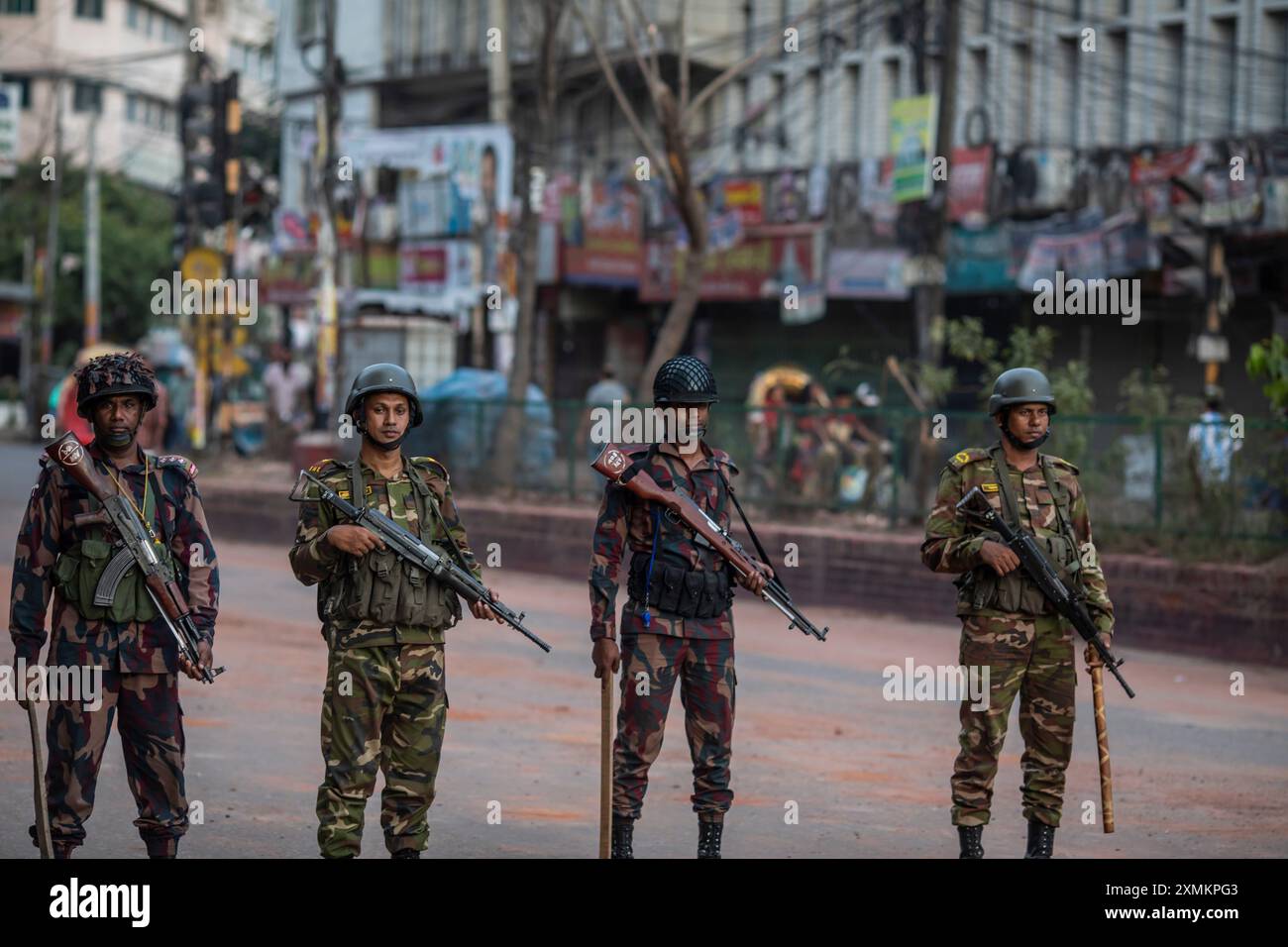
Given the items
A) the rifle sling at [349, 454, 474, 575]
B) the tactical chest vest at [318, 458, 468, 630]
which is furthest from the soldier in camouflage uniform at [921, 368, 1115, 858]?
the tactical chest vest at [318, 458, 468, 630]

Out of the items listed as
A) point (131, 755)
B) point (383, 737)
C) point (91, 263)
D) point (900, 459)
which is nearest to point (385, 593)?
point (383, 737)

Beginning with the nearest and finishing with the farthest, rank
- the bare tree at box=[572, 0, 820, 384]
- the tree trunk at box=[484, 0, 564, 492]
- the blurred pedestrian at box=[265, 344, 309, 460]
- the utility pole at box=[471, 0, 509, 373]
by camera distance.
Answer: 1. the bare tree at box=[572, 0, 820, 384]
2. the tree trunk at box=[484, 0, 564, 492]
3. the blurred pedestrian at box=[265, 344, 309, 460]
4. the utility pole at box=[471, 0, 509, 373]

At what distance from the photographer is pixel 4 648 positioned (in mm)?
11344

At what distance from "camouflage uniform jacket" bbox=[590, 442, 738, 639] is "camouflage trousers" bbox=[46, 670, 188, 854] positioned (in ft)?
4.89

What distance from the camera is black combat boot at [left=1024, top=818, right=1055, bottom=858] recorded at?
21.1 feet

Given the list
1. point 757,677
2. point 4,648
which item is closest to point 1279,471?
point 757,677

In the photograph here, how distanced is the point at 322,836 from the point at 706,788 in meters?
1.38

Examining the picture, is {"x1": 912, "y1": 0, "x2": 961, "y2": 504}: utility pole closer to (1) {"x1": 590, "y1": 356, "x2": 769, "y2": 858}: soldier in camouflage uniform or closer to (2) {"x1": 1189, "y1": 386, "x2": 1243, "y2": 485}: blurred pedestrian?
(2) {"x1": 1189, "y1": 386, "x2": 1243, "y2": 485}: blurred pedestrian

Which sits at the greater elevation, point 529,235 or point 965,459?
point 529,235

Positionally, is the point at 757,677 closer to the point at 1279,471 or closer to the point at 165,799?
the point at 1279,471

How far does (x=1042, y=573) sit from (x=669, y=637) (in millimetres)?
1357

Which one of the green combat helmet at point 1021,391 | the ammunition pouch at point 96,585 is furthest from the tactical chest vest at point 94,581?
the green combat helmet at point 1021,391

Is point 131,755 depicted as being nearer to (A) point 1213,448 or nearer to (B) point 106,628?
(B) point 106,628

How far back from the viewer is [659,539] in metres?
6.43
